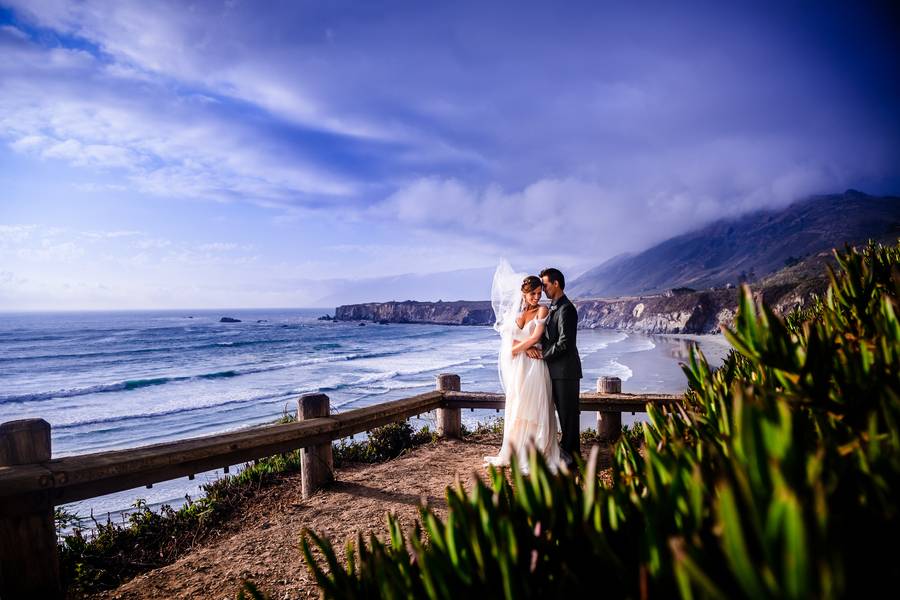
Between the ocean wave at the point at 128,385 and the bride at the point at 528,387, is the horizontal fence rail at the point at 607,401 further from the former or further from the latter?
the ocean wave at the point at 128,385

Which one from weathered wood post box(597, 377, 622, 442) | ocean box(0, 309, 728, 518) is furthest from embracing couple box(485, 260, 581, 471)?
ocean box(0, 309, 728, 518)

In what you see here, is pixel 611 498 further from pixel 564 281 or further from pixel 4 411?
pixel 4 411

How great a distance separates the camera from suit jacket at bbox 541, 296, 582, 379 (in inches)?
221

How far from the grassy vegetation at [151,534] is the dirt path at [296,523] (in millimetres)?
256

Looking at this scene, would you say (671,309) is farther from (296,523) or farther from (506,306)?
(296,523)

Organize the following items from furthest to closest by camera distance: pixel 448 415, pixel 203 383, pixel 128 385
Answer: pixel 203 383
pixel 128 385
pixel 448 415

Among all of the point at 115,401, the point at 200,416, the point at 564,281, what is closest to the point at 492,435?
the point at 564,281

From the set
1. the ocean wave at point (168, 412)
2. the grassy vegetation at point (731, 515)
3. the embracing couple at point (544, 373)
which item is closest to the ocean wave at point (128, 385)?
the ocean wave at point (168, 412)

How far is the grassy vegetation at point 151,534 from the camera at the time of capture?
3.95 metres

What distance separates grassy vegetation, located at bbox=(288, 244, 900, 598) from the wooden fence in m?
2.97

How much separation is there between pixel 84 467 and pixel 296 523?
6.43 feet

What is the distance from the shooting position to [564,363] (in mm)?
5758

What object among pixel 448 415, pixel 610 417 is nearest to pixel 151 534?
pixel 448 415

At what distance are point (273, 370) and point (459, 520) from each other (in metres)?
34.3
